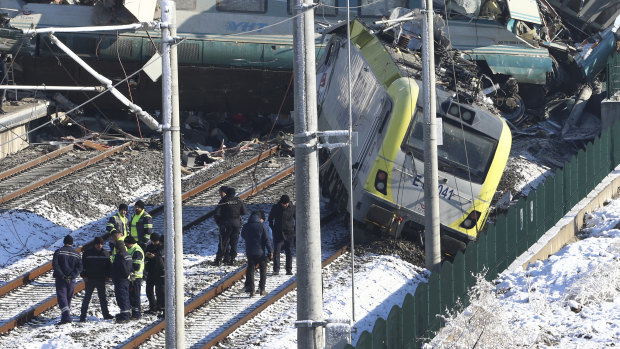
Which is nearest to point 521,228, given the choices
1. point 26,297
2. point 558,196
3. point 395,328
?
point 558,196

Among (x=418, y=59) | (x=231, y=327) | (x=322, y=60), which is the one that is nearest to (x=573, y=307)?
(x=231, y=327)

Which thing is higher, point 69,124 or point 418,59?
point 418,59

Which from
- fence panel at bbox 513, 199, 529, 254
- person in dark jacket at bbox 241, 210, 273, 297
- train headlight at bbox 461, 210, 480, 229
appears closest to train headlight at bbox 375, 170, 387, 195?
train headlight at bbox 461, 210, 480, 229

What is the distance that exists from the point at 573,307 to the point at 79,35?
658 inches

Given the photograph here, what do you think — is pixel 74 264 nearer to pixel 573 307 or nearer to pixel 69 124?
pixel 573 307

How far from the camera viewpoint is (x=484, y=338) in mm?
Answer: 16031

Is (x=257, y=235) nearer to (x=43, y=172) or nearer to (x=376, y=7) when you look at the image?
(x=43, y=172)

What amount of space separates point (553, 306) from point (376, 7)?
49.7ft

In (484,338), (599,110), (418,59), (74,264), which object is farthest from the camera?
(599,110)

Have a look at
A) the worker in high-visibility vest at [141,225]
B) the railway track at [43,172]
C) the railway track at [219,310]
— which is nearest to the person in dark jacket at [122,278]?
the railway track at [219,310]

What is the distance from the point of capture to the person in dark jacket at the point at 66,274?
56.6 feet

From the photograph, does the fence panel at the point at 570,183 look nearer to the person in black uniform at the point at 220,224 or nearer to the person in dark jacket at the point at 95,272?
the person in black uniform at the point at 220,224

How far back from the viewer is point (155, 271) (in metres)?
17.6

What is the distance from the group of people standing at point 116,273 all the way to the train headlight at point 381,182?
160 inches
